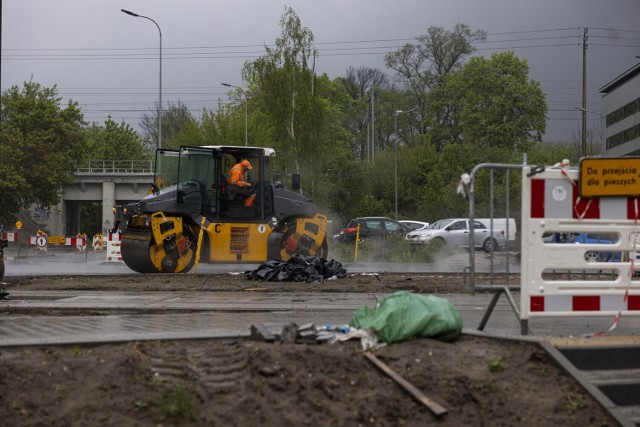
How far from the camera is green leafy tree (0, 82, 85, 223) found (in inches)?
2203

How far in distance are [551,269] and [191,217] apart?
13.4m

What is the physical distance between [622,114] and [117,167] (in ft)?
153

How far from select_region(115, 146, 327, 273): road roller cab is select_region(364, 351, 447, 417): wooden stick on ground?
1376cm

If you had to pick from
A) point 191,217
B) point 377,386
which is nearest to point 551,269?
point 377,386

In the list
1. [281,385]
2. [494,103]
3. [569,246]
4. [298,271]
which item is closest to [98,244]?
[298,271]

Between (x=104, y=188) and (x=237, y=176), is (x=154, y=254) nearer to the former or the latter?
(x=237, y=176)

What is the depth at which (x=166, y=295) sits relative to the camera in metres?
13.6

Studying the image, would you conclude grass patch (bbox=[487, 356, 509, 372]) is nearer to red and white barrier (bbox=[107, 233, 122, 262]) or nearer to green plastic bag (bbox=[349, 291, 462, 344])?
green plastic bag (bbox=[349, 291, 462, 344])

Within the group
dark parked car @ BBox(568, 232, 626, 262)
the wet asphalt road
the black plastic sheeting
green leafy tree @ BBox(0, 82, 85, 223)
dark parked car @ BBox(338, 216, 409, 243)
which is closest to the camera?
dark parked car @ BBox(568, 232, 626, 262)

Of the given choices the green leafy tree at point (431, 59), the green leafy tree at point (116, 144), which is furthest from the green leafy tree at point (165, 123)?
the green leafy tree at point (431, 59)

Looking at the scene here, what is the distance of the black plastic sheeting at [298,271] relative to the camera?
54.0 feet

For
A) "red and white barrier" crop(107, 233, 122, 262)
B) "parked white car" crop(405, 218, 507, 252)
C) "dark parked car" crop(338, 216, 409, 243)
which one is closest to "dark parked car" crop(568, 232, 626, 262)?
"parked white car" crop(405, 218, 507, 252)

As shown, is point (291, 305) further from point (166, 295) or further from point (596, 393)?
point (596, 393)

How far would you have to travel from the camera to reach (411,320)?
6199 mm
